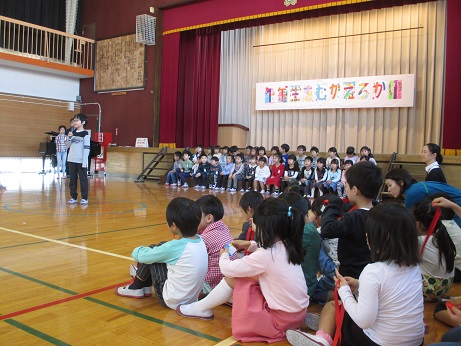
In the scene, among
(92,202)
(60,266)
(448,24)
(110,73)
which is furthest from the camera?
(110,73)

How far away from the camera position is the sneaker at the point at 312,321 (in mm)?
1867

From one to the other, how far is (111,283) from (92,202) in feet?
12.0

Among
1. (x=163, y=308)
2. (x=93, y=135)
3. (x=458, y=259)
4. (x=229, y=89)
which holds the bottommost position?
(x=163, y=308)

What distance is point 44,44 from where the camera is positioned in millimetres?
12078

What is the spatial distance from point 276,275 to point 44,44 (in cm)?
1217

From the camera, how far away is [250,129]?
11.1 m

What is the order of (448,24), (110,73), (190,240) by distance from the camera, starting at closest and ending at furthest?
(190,240) → (448,24) → (110,73)

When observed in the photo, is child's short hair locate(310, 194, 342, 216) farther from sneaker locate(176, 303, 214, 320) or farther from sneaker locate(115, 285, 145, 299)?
sneaker locate(115, 285, 145, 299)

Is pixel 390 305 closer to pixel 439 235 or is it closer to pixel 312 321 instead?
pixel 312 321

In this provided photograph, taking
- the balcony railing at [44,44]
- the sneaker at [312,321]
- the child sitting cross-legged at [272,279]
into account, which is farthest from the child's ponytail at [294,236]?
the balcony railing at [44,44]

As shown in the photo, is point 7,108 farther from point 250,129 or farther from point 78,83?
point 250,129

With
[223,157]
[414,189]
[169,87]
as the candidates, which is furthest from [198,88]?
[414,189]

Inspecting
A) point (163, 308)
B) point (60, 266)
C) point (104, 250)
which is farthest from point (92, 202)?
point (163, 308)

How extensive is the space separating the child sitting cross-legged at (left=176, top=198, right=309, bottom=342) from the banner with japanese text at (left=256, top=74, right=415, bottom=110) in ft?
25.2
